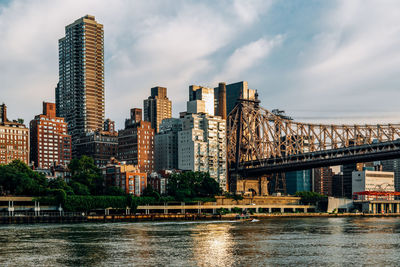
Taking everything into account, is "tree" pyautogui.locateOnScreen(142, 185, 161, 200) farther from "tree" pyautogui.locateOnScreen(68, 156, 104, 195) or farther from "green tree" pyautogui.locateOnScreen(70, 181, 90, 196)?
"green tree" pyautogui.locateOnScreen(70, 181, 90, 196)

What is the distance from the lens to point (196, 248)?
83.3 metres

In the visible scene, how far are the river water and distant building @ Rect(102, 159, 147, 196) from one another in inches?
2878

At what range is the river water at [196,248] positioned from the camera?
229ft

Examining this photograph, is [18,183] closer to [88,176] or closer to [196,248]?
[88,176]

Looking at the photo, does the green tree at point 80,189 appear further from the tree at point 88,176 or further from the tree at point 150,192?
the tree at point 150,192

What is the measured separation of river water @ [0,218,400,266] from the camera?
69.9 metres

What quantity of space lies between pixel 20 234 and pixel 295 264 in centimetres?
5442

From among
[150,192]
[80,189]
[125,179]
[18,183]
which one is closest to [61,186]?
[80,189]

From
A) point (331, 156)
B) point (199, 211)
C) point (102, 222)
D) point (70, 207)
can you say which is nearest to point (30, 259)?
point (102, 222)

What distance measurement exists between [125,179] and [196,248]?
10477 centimetres

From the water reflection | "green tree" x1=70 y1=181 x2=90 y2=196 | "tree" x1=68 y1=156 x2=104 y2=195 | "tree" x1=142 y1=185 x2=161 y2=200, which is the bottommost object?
the water reflection

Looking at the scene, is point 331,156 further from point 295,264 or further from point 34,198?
point 295,264

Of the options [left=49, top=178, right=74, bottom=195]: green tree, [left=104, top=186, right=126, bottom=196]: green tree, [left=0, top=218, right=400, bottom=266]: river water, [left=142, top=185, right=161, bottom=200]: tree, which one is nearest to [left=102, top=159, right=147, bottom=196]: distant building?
[left=142, top=185, right=161, bottom=200]: tree

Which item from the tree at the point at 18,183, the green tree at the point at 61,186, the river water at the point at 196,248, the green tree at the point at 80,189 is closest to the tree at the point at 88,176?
the green tree at the point at 80,189
